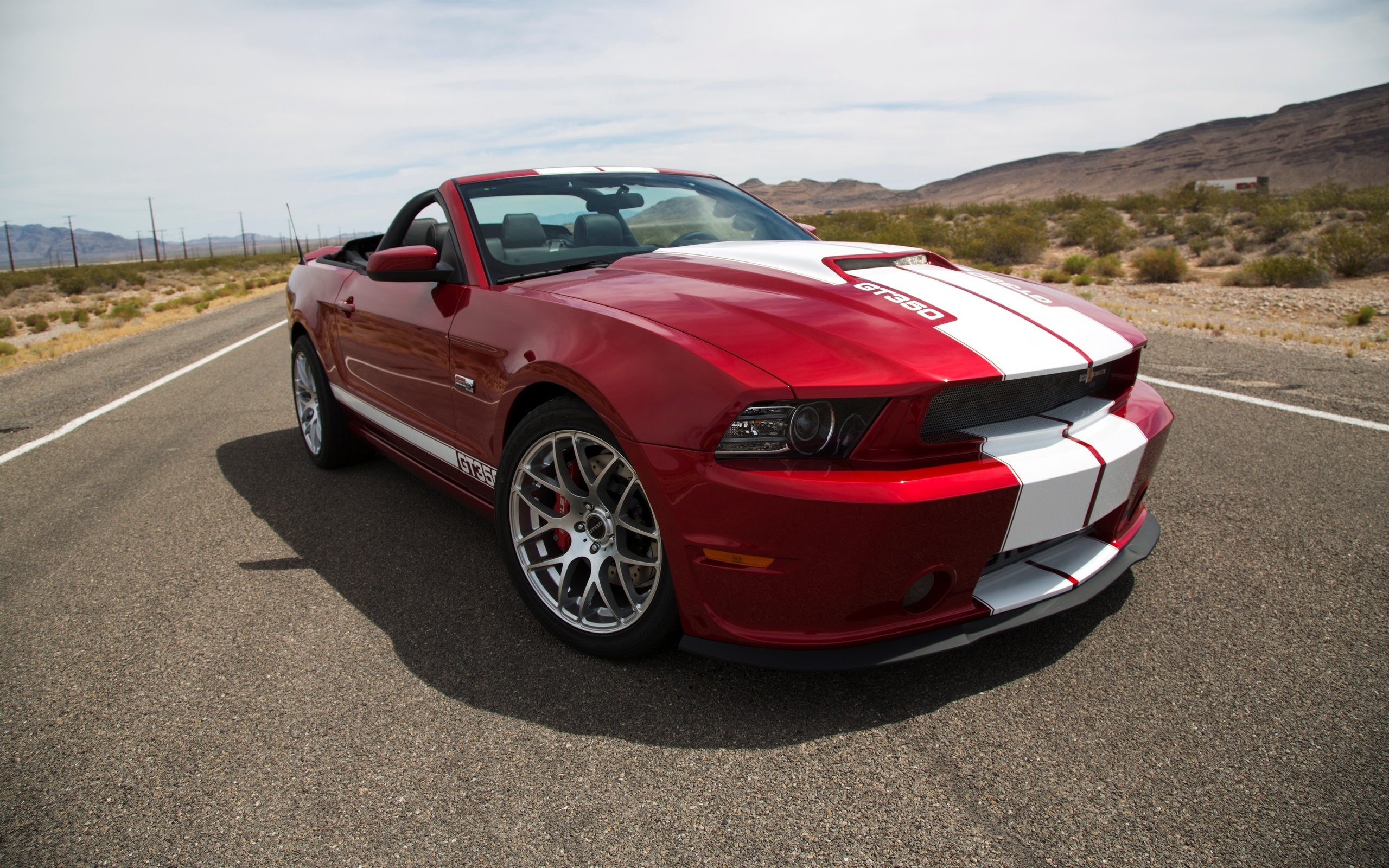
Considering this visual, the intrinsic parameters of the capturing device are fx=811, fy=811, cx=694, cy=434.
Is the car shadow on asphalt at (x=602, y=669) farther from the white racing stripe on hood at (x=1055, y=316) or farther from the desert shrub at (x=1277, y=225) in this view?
the desert shrub at (x=1277, y=225)

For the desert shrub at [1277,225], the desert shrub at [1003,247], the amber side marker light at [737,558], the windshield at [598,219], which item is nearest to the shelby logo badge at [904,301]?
the amber side marker light at [737,558]

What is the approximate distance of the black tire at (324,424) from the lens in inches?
167

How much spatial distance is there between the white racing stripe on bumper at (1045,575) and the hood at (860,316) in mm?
520

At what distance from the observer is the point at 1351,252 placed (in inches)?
598

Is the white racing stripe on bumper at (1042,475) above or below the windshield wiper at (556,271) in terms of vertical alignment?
below

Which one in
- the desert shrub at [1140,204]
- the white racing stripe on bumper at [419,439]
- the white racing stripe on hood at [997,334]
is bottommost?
the white racing stripe on bumper at [419,439]

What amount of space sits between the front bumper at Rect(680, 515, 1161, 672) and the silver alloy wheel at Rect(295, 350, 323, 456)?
10.3 ft

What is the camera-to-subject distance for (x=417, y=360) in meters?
3.14

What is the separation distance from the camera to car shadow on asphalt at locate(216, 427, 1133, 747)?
2.10 metres

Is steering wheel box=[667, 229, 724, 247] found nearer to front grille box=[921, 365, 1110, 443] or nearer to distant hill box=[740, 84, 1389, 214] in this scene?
front grille box=[921, 365, 1110, 443]

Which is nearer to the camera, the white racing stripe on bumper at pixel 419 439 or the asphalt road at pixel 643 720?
the asphalt road at pixel 643 720

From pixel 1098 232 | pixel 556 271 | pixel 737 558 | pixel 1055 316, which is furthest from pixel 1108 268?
pixel 737 558

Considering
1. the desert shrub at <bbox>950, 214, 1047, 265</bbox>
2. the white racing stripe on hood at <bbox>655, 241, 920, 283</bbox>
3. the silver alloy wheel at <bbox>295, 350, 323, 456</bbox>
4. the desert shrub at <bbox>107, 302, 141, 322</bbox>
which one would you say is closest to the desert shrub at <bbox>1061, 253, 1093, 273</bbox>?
the desert shrub at <bbox>950, 214, 1047, 265</bbox>

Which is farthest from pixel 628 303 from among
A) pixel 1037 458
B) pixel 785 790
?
pixel 785 790
